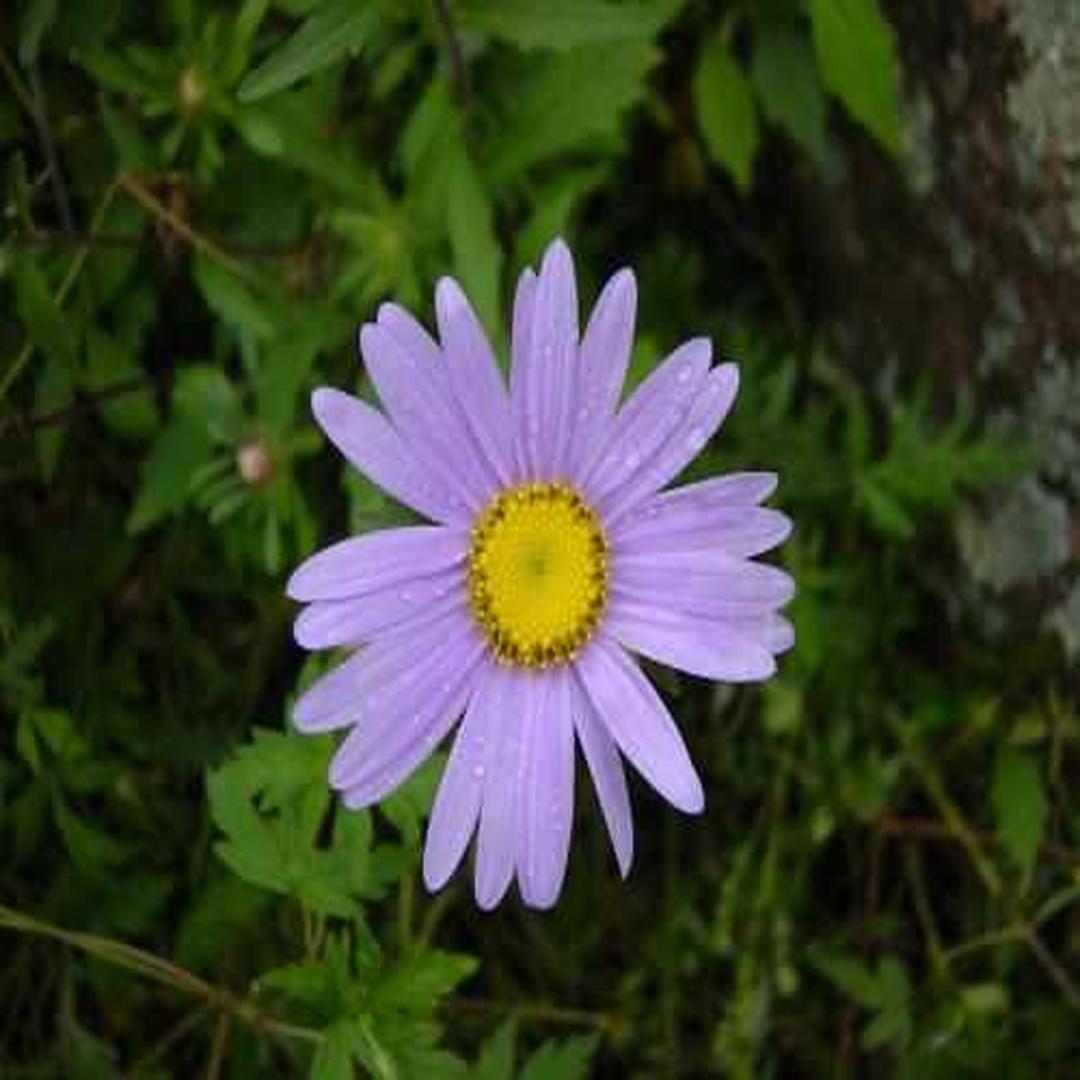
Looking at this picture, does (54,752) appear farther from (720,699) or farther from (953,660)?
(953,660)

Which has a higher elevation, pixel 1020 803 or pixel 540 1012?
pixel 1020 803

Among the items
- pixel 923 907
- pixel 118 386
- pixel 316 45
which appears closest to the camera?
pixel 316 45

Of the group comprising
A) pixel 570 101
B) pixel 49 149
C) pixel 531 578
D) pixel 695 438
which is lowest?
pixel 531 578

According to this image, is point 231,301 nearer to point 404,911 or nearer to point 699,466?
point 699,466

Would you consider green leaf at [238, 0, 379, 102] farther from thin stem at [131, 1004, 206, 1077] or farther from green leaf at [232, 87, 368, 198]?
thin stem at [131, 1004, 206, 1077]

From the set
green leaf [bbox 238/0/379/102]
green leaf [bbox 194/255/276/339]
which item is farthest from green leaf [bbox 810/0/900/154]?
green leaf [bbox 194/255/276/339]

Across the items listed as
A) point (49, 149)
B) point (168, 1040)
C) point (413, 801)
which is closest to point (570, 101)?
point (49, 149)

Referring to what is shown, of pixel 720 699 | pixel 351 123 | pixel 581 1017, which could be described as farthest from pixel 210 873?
pixel 351 123

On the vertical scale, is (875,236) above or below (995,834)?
above
